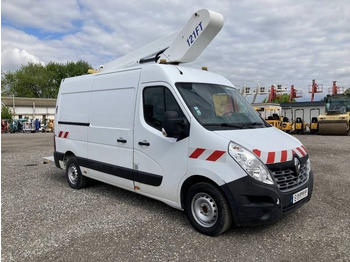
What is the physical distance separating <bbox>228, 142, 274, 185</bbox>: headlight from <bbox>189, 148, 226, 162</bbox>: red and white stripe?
0.51 ft

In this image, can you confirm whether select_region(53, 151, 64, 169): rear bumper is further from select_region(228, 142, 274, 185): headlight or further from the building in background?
the building in background

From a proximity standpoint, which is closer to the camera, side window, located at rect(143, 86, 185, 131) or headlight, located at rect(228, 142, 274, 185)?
headlight, located at rect(228, 142, 274, 185)

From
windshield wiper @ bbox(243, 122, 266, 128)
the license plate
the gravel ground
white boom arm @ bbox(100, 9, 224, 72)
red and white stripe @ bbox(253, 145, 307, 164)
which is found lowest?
the gravel ground

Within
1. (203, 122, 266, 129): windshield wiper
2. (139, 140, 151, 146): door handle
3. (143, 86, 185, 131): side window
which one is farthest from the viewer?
(139, 140, 151, 146): door handle

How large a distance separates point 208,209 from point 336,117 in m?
19.8

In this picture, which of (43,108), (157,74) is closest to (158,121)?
(157,74)

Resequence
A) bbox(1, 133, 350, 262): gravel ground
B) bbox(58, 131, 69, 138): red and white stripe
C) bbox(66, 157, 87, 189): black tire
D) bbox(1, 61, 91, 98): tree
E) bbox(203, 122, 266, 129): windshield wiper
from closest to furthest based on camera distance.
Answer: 1. bbox(1, 133, 350, 262): gravel ground
2. bbox(203, 122, 266, 129): windshield wiper
3. bbox(66, 157, 87, 189): black tire
4. bbox(58, 131, 69, 138): red and white stripe
5. bbox(1, 61, 91, 98): tree

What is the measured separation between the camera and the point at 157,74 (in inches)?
183

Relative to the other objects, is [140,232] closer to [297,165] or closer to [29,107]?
[297,165]

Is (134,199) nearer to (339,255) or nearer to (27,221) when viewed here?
(27,221)

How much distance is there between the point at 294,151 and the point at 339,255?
1374mm

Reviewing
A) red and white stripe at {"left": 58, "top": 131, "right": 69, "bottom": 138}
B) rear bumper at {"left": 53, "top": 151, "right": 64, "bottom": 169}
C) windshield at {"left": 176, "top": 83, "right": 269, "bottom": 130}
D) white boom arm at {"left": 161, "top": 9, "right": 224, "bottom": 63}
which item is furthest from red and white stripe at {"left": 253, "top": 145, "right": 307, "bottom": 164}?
rear bumper at {"left": 53, "top": 151, "right": 64, "bottom": 169}

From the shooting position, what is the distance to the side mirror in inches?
157

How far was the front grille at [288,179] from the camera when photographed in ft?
12.4
